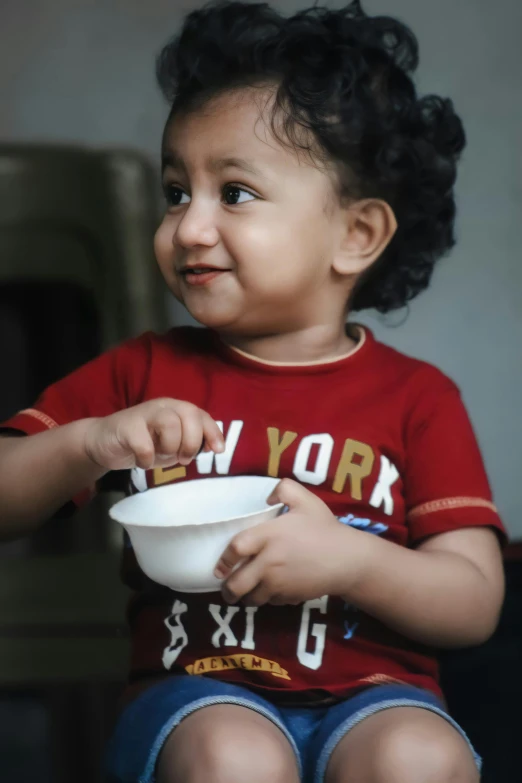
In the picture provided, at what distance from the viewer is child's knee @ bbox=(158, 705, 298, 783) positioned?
Answer: 0.75 m

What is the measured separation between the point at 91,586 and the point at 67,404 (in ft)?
1.20

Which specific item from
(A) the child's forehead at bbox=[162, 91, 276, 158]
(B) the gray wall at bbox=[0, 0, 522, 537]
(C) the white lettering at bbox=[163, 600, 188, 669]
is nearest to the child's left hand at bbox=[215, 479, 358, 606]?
(C) the white lettering at bbox=[163, 600, 188, 669]

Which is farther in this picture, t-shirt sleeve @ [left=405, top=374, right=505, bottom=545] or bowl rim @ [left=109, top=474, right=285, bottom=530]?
t-shirt sleeve @ [left=405, top=374, right=505, bottom=545]

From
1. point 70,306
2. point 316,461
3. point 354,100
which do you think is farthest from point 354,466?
point 70,306

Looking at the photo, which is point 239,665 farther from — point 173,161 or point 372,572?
point 173,161

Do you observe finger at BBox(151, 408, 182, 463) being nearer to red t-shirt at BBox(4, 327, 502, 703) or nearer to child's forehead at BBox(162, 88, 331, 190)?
red t-shirt at BBox(4, 327, 502, 703)

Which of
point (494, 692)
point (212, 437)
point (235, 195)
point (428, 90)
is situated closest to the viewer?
point (212, 437)

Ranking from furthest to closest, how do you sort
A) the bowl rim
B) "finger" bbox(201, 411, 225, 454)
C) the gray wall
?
the gray wall → "finger" bbox(201, 411, 225, 454) → the bowl rim

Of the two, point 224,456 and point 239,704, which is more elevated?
point 224,456

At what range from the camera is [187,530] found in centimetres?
74

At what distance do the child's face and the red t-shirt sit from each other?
72mm

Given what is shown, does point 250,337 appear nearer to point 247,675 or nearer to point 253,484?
point 253,484

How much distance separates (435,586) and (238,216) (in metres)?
0.37

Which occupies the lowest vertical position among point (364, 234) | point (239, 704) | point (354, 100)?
point (239, 704)
